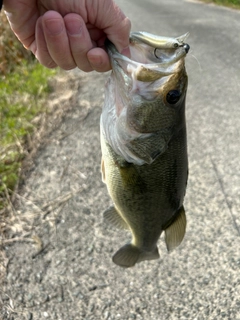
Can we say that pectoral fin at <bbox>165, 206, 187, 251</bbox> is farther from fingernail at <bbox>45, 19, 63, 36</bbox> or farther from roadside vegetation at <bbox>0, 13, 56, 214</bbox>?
roadside vegetation at <bbox>0, 13, 56, 214</bbox>

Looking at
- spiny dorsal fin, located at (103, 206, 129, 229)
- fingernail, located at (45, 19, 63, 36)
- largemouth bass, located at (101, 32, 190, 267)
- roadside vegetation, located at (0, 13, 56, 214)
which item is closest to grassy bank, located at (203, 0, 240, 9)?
roadside vegetation, located at (0, 13, 56, 214)

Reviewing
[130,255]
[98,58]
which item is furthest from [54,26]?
[130,255]

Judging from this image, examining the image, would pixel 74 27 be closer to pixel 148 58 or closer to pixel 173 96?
pixel 148 58

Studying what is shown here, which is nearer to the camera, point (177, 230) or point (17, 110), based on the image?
point (177, 230)

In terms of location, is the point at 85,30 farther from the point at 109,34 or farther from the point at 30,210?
the point at 30,210

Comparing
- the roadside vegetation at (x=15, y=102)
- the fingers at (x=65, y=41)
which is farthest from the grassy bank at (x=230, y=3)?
the fingers at (x=65, y=41)

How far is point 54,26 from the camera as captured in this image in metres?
1.30

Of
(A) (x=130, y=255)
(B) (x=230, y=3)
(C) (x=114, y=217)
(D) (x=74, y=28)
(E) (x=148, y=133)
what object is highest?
(D) (x=74, y=28)

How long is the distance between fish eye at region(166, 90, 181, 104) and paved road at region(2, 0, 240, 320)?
32 centimetres

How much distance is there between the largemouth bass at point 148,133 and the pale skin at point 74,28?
61 mm

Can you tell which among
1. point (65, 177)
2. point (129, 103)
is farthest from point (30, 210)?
point (129, 103)

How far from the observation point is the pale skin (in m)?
1.33

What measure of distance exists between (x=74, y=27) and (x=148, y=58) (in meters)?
0.30

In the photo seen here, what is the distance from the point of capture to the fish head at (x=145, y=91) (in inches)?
54.7
